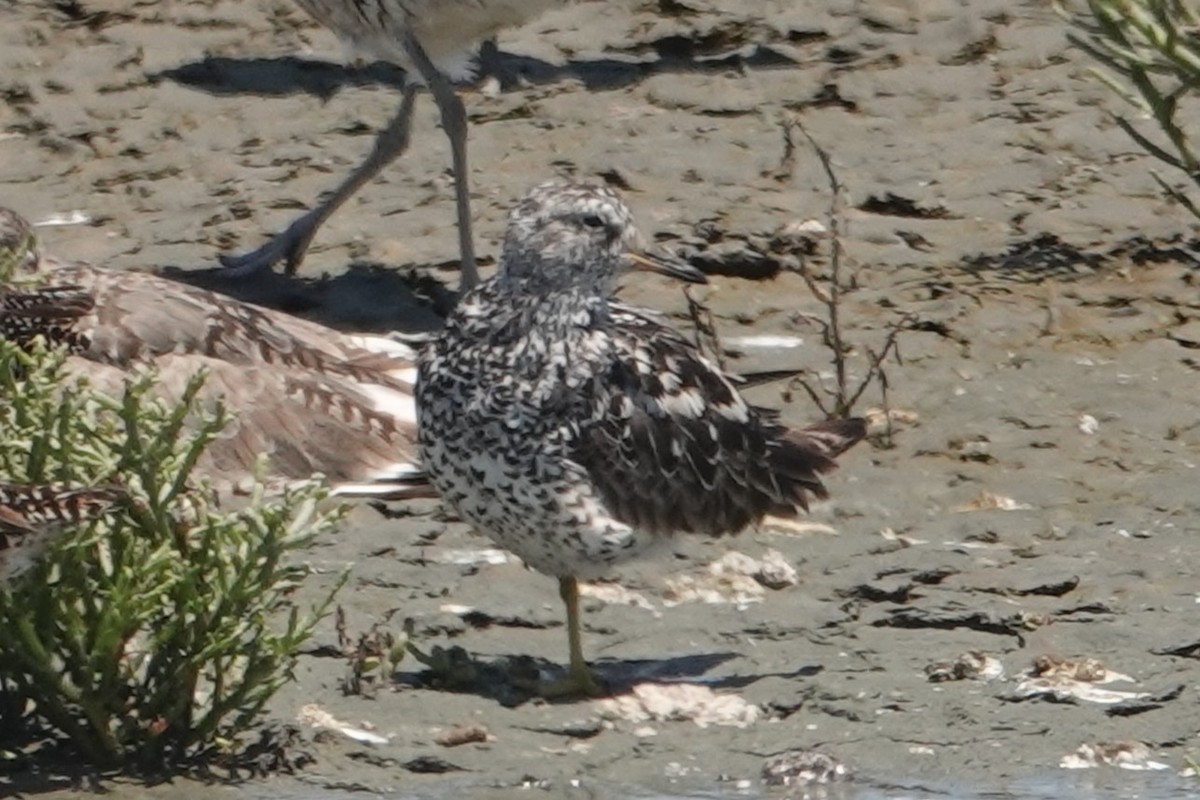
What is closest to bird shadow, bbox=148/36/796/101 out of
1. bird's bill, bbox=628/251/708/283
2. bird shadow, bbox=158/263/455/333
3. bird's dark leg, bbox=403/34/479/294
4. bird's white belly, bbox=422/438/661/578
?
bird's dark leg, bbox=403/34/479/294

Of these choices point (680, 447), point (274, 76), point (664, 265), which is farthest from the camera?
point (274, 76)

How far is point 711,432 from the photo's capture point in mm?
8594

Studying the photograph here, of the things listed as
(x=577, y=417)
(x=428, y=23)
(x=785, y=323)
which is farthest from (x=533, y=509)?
(x=428, y=23)

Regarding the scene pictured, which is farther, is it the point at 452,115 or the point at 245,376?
the point at 452,115

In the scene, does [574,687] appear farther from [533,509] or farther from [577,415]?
[577,415]

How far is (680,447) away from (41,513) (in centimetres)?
212

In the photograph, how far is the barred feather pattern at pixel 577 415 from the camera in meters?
8.08

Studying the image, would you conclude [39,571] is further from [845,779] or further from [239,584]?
[845,779]

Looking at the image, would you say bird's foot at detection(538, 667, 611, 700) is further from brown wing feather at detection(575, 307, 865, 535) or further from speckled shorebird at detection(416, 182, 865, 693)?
brown wing feather at detection(575, 307, 865, 535)

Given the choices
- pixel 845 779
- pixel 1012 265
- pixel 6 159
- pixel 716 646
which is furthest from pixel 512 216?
pixel 6 159

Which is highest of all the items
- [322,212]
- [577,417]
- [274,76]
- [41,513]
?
[41,513]

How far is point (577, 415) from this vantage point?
817cm

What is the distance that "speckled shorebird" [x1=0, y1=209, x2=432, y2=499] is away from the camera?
10328mm

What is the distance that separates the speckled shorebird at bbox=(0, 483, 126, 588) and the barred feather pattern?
4.28ft
